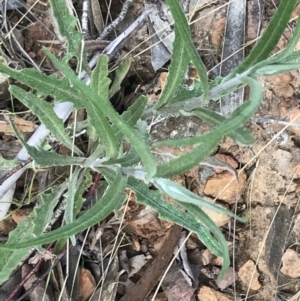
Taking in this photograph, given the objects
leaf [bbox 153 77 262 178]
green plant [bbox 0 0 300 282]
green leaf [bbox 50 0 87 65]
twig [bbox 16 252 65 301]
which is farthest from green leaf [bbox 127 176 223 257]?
twig [bbox 16 252 65 301]

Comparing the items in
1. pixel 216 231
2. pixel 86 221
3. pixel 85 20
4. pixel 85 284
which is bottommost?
pixel 85 284

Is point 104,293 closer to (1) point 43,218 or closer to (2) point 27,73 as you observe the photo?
(1) point 43,218

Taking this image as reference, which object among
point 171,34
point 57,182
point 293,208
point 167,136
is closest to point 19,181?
point 57,182

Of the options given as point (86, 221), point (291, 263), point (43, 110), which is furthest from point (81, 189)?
point (291, 263)

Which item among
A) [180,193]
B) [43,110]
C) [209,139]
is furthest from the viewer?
[43,110]

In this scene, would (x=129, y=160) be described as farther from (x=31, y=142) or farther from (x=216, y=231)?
(x=31, y=142)

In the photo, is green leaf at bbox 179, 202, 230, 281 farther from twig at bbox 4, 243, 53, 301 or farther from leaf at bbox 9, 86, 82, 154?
twig at bbox 4, 243, 53, 301
